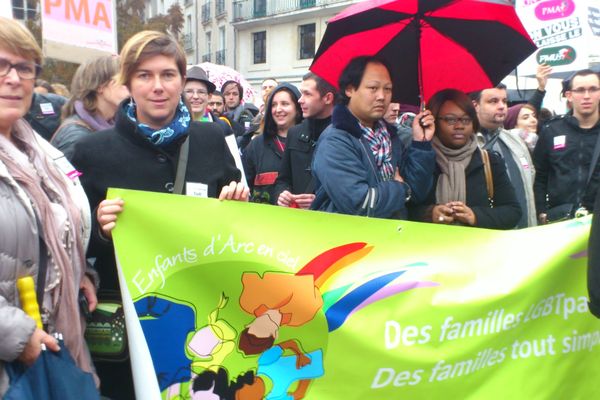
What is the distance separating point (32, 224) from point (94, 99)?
6.73 feet

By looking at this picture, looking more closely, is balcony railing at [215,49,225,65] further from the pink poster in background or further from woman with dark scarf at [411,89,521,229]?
woman with dark scarf at [411,89,521,229]

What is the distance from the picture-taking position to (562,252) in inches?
112

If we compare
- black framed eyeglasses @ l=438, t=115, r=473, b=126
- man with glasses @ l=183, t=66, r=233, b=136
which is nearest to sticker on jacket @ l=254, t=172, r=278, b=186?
man with glasses @ l=183, t=66, r=233, b=136

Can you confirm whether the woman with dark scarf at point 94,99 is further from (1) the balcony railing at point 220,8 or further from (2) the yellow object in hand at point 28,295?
(1) the balcony railing at point 220,8

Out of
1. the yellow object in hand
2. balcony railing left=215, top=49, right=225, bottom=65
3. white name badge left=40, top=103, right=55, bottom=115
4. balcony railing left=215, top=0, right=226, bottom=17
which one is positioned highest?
balcony railing left=215, top=0, right=226, bottom=17

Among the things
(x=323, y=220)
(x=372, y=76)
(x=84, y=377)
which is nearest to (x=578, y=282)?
(x=323, y=220)

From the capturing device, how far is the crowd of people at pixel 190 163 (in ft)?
7.31

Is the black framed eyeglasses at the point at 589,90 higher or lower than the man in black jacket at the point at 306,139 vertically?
higher

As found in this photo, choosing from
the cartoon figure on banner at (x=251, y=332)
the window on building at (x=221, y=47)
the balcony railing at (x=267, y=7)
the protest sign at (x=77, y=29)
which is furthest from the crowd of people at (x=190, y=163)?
the window on building at (x=221, y=47)

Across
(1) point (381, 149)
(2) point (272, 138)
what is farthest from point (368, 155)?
(2) point (272, 138)

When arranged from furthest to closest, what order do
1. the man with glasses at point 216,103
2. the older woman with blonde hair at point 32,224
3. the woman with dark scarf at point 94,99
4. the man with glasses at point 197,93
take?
the man with glasses at point 216,103 → the man with glasses at point 197,93 → the woman with dark scarf at point 94,99 → the older woman with blonde hair at point 32,224

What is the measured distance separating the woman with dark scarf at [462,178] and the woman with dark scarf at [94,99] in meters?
1.89

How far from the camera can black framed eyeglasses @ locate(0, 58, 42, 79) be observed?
2234 millimetres

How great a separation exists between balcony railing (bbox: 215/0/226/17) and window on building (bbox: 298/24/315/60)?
27.5ft
